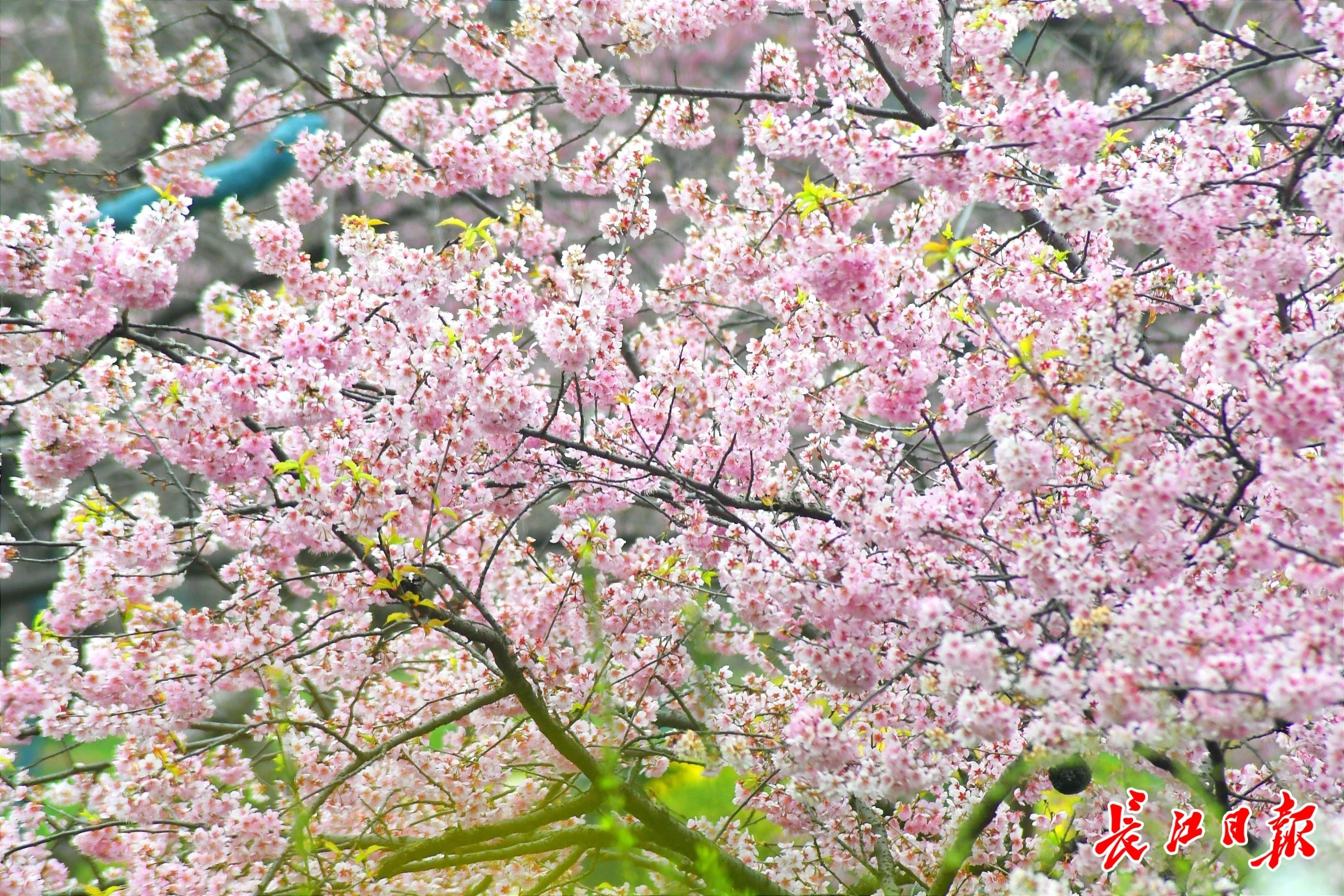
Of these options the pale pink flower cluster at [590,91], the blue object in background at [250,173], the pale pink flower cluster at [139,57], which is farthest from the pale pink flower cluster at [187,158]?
the blue object in background at [250,173]

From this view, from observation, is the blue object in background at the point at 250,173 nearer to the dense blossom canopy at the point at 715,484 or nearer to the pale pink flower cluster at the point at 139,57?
the pale pink flower cluster at the point at 139,57

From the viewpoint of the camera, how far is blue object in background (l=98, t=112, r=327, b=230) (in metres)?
6.94

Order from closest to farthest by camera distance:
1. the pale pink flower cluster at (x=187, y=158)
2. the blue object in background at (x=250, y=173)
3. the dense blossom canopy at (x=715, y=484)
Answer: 1. the dense blossom canopy at (x=715, y=484)
2. the pale pink flower cluster at (x=187, y=158)
3. the blue object in background at (x=250, y=173)

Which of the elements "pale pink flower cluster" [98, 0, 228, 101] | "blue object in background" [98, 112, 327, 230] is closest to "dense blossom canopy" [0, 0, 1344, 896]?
"pale pink flower cluster" [98, 0, 228, 101]

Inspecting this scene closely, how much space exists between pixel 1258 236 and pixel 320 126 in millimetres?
6642

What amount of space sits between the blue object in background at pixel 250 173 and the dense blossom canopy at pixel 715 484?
2.12 metres

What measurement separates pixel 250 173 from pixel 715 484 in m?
4.72

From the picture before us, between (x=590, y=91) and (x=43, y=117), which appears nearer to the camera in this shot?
(x=590, y=91)

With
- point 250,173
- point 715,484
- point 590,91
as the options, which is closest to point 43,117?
point 250,173

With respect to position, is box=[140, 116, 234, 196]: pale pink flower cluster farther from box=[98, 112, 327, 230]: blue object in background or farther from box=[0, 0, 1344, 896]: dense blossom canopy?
box=[98, 112, 327, 230]: blue object in background

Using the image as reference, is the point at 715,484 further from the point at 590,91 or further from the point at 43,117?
the point at 43,117

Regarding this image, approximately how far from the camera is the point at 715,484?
3990 millimetres

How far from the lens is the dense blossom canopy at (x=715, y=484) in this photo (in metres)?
2.60

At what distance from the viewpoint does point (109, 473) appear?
10430mm
